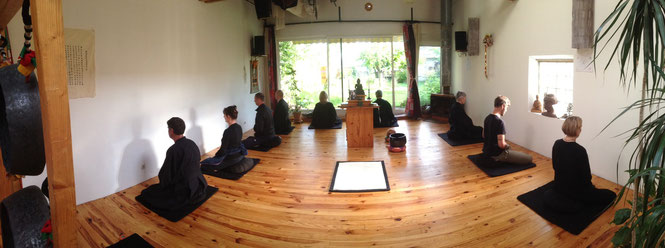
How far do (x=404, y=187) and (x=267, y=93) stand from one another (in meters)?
6.39

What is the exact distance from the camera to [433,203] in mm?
3934

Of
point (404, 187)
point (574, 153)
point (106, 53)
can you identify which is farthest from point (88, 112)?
point (574, 153)

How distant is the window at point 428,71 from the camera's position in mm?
10008

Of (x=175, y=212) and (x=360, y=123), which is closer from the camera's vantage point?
(x=175, y=212)

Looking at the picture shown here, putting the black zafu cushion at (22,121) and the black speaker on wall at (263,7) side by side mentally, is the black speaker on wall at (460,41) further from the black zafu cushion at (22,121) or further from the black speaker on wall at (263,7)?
the black zafu cushion at (22,121)

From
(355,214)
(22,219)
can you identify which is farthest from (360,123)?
(22,219)

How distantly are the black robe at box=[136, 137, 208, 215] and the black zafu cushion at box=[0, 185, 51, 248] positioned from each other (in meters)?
2.23

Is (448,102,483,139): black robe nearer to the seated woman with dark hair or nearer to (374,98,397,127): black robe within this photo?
(374,98,397,127): black robe

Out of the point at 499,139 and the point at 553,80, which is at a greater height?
the point at 553,80

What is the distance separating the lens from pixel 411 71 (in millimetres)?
9805

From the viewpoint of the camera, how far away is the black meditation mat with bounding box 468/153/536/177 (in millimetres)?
4809

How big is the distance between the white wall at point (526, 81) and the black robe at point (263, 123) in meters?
4.23

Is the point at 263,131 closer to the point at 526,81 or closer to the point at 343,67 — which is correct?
the point at 343,67

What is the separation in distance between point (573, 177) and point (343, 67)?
7259mm
